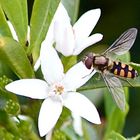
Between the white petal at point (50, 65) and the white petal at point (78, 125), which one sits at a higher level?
the white petal at point (50, 65)

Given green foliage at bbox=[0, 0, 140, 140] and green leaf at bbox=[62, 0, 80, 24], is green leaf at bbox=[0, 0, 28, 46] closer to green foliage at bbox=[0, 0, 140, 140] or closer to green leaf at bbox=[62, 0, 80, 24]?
green foliage at bbox=[0, 0, 140, 140]

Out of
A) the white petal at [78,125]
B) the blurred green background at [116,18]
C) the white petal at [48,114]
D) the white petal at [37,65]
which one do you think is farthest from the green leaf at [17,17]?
the blurred green background at [116,18]

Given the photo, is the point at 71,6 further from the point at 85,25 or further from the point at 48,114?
the point at 48,114

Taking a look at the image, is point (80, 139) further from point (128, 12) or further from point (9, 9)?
point (128, 12)

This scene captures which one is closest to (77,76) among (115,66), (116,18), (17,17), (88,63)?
(88,63)

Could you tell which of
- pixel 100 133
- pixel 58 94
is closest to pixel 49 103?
pixel 58 94

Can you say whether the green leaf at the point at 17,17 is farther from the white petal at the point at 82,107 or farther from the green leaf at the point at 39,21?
the white petal at the point at 82,107
